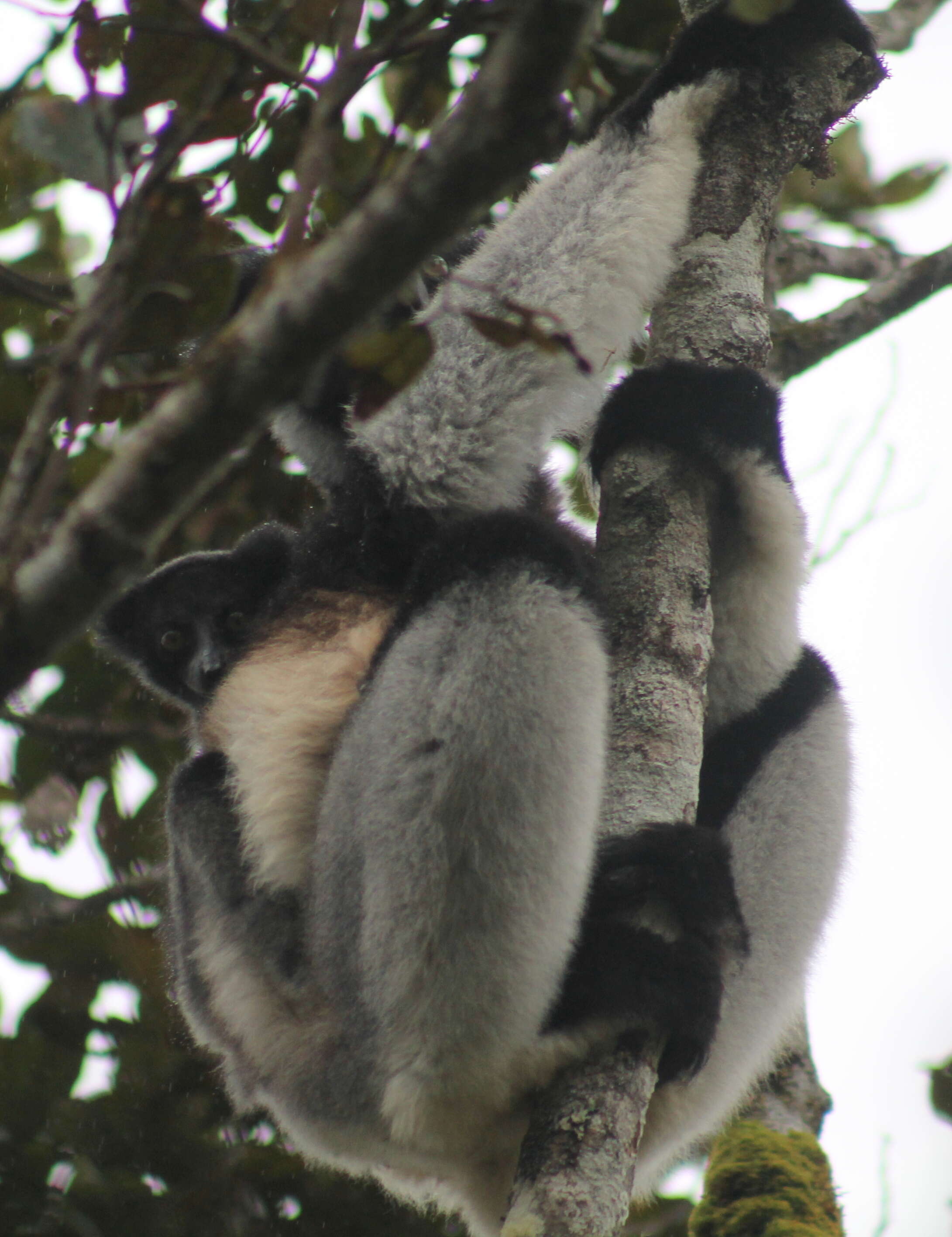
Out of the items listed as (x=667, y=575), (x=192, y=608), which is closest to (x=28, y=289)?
(x=667, y=575)

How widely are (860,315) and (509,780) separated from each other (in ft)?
12.8

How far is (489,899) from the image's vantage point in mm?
2883

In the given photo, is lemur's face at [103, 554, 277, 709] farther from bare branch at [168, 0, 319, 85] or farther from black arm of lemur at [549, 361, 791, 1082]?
bare branch at [168, 0, 319, 85]

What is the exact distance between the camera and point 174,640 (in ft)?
13.8

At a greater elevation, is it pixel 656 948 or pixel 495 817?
pixel 495 817

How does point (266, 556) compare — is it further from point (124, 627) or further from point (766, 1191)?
point (766, 1191)

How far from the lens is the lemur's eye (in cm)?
422

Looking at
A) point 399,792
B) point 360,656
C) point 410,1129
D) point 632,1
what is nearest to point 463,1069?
point 410,1129

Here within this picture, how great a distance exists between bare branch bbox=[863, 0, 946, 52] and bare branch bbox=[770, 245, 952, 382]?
98 cm

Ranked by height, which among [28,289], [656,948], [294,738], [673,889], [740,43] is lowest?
[656,948]

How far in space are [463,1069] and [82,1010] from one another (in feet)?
7.76

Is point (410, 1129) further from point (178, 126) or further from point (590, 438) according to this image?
point (178, 126)

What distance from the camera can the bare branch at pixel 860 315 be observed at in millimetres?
5797

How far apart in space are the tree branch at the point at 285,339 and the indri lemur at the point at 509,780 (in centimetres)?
149
